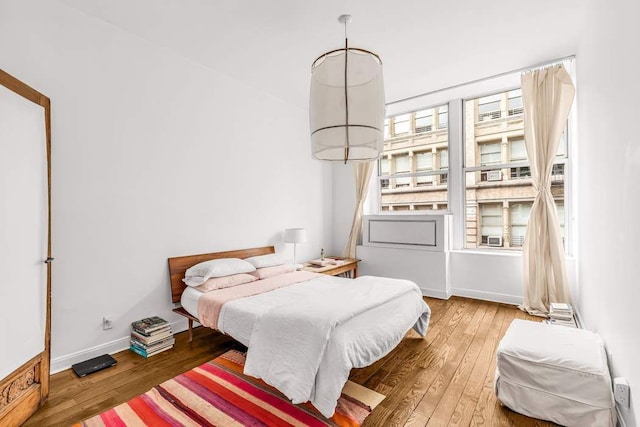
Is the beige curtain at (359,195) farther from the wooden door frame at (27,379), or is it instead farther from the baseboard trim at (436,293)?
the wooden door frame at (27,379)

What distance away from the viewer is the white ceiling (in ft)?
7.97

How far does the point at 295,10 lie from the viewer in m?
2.46

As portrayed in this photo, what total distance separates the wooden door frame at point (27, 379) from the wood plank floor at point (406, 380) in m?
0.10

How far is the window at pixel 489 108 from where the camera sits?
415cm

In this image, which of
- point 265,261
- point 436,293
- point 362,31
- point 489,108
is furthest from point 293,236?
point 489,108

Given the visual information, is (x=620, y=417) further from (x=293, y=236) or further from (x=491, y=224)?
(x=293, y=236)

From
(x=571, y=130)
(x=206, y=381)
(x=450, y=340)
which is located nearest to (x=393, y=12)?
(x=571, y=130)

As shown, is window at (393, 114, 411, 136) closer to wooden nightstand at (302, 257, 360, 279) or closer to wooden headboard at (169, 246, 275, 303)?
wooden nightstand at (302, 257, 360, 279)

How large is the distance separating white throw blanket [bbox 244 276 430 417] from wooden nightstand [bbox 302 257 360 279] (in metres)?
1.55

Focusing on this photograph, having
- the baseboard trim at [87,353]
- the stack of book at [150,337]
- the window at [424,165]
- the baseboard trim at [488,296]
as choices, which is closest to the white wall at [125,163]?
the baseboard trim at [87,353]

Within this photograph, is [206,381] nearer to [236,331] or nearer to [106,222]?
[236,331]

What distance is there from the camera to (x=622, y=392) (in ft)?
4.84

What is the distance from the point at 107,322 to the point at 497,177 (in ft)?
15.2

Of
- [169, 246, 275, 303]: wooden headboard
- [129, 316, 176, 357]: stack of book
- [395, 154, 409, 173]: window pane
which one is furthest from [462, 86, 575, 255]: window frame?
[129, 316, 176, 357]: stack of book
